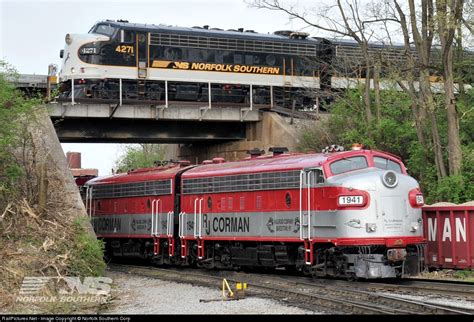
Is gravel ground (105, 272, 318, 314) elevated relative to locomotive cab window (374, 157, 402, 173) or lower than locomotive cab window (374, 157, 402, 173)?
lower

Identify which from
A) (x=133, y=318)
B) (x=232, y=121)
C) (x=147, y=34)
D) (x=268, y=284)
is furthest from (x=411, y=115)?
(x=133, y=318)

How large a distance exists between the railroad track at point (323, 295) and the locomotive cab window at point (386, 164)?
3.23 meters

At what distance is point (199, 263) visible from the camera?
921 inches

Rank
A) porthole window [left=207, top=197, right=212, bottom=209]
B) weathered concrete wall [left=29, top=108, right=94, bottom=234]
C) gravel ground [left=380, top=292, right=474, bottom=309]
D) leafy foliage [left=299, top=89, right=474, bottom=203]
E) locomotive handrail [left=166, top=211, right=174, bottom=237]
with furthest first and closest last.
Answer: leafy foliage [left=299, top=89, right=474, bottom=203] < locomotive handrail [left=166, top=211, right=174, bottom=237] < porthole window [left=207, top=197, right=212, bottom=209] < weathered concrete wall [left=29, top=108, right=94, bottom=234] < gravel ground [left=380, top=292, right=474, bottom=309]

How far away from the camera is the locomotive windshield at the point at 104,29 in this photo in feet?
120

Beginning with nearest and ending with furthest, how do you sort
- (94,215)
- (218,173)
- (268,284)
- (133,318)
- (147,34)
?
(133,318) < (268,284) < (218,173) < (94,215) < (147,34)

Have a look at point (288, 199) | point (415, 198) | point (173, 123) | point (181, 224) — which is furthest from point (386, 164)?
point (173, 123)

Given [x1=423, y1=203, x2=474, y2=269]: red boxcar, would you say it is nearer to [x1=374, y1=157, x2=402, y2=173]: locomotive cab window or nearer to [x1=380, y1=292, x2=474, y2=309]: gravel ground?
[x1=374, y1=157, x2=402, y2=173]: locomotive cab window

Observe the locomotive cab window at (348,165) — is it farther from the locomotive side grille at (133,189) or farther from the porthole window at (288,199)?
the locomotive side grille at (133,189)

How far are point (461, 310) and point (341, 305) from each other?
2.10m

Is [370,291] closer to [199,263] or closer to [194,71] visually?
[199,263]

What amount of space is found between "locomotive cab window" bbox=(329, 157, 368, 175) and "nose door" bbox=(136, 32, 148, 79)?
66.1ft

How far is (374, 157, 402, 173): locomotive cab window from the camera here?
18.9 meters

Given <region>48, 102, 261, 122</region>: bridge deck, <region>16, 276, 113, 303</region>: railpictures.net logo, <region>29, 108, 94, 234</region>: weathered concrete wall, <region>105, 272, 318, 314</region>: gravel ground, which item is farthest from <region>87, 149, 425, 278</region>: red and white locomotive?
<region>48, 102, 261, 122</region>: bridge deck
